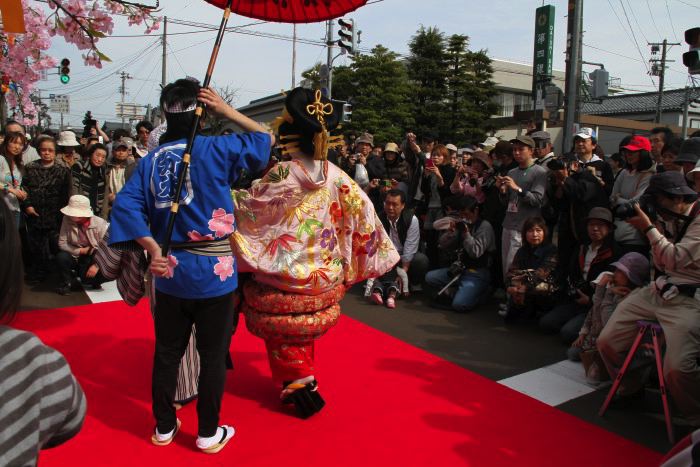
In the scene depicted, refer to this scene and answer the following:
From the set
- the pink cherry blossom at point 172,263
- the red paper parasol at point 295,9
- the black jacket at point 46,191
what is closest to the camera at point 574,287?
the red paper parasol at point 295,9

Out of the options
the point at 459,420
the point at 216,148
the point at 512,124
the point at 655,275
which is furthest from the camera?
the point at 512,124

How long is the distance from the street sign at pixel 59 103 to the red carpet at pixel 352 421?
129 feet

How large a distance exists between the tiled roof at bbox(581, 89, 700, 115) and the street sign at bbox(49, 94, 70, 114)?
33253 millimetres

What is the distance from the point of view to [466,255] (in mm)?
5246

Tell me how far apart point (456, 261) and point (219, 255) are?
332 centimetres

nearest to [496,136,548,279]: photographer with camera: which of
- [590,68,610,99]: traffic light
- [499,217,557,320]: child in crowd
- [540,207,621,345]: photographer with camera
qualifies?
[499,217,557,320]: child in crowd

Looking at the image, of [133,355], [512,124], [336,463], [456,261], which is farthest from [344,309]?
[512,124]

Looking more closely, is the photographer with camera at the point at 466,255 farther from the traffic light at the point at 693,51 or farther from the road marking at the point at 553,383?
the traffic light at the point at 693,51

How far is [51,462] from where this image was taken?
7.82 ft

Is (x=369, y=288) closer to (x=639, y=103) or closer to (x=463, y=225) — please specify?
(x=463, y=225)

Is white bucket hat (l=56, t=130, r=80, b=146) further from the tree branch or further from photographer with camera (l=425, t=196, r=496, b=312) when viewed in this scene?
photographer with camera (l=425, t=196, r=496, b=312)

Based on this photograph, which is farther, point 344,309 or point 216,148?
point 344,309

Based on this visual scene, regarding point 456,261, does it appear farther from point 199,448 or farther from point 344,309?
point 199,448

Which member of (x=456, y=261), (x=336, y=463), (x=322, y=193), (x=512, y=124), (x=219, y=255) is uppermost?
(x=512, y=124)
